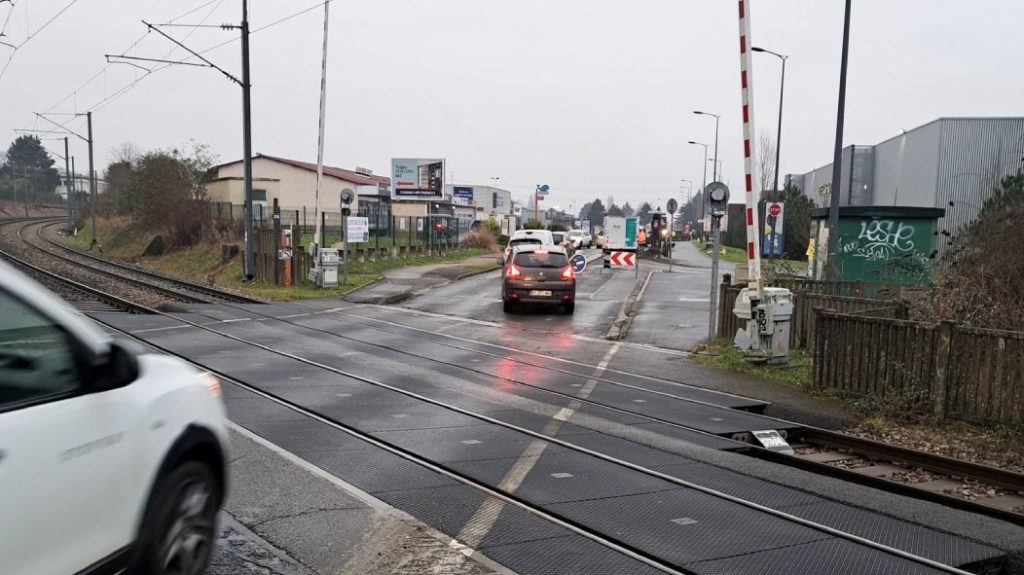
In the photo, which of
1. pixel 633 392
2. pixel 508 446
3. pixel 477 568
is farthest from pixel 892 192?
pixel 477 568

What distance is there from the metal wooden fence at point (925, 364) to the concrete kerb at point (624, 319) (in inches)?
246

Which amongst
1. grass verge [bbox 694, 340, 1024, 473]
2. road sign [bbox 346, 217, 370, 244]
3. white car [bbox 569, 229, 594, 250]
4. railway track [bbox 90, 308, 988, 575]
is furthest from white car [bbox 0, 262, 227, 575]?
white car [bbox 569, 229, 594, 250]

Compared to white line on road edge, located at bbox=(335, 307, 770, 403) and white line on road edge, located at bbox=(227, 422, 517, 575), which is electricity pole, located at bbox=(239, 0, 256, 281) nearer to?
white line on road edge, located at bbox=(335, 307, 770, 403)

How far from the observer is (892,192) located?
41906 millimetres

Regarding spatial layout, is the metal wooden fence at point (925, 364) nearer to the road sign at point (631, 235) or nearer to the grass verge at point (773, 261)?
the grass verge at point (773, 261)

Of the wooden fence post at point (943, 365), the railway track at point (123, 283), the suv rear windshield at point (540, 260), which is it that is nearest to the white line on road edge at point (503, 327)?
the suv rear windshield at point (540, 260)

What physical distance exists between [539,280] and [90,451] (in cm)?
1744

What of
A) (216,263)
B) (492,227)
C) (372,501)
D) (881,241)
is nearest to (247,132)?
(216,263)

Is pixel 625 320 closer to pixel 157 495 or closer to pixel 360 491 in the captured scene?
pixel 360 491

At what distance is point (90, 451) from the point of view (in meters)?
3.37

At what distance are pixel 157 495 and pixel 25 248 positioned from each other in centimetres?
4388

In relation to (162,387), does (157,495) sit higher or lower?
lower

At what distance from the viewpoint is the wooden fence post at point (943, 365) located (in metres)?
9.55

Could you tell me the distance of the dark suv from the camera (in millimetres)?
20594
